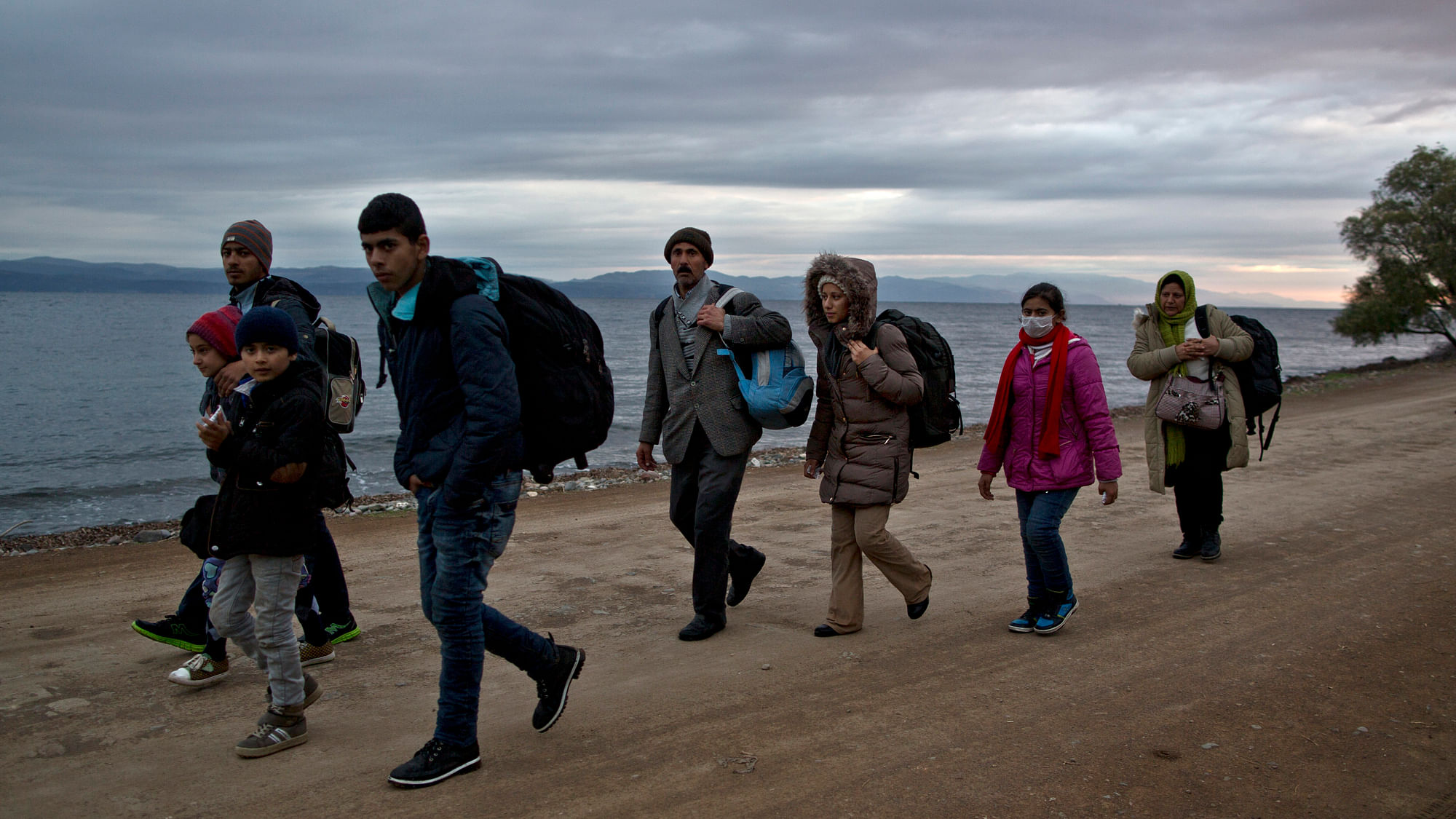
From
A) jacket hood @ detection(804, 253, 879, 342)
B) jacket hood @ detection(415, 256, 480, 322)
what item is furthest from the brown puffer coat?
jacket hood @ detection(415, 256, 480, 322)

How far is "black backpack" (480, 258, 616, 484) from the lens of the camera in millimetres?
3631

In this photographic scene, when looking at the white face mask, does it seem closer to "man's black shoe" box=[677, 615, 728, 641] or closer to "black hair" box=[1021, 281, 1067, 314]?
"black hair" box=[1021, 281, 1067, 314]

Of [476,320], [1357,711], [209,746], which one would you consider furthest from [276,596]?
[1357,711]

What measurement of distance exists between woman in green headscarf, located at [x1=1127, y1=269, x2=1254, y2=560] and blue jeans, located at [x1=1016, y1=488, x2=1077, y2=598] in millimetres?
1811

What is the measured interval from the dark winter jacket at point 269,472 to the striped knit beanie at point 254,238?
105cm

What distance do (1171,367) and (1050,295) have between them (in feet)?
6.53

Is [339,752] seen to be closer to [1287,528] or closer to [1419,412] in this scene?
[1287,528]

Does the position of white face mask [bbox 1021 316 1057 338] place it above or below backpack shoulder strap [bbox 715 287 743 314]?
below


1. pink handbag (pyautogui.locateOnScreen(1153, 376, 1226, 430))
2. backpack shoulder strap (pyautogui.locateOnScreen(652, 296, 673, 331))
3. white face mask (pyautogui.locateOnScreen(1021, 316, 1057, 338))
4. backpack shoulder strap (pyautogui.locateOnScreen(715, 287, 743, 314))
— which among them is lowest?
pink handbag (pyautogui.locateOnScreen(1153, 376, 1226, 430))

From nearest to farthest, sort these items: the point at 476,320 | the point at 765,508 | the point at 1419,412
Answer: the point at 476,320
the point at 765,508
the point at 1419,412

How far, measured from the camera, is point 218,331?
4.29 meters

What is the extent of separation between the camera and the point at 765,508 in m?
9.39

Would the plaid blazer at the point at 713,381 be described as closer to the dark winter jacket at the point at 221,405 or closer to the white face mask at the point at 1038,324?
the white face mask at the point at 1038,324

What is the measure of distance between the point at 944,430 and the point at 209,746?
3.68m
